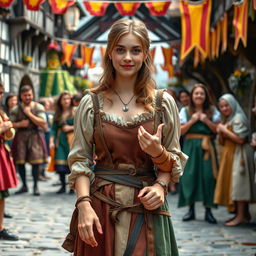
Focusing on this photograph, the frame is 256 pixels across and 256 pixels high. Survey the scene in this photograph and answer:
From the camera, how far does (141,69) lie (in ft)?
8.96

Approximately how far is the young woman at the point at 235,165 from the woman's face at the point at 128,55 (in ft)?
14.7

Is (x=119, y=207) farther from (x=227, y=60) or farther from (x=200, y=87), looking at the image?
(x=227, y=60)

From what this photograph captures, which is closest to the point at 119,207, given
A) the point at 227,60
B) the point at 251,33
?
the point at 251,33

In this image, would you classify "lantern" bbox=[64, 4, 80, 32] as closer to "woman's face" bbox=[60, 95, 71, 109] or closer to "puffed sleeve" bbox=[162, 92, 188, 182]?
"woman's face" bbox=[60, 95, 71, 109]

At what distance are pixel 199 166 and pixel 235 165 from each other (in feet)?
1.59

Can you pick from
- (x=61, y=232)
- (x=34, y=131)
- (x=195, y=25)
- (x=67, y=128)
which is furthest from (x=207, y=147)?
(x=195, y=25)

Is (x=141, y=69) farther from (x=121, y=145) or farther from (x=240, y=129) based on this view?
(x=240, y=129)

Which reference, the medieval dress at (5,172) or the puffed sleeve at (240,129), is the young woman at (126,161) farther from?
the puffed sleeve at (240,129)

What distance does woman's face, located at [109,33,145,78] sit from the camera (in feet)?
8.43

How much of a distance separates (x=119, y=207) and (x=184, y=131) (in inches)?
185

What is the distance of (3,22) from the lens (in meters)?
16.6

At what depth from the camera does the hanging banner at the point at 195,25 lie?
34.3ft

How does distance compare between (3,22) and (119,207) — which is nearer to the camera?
(119,207)

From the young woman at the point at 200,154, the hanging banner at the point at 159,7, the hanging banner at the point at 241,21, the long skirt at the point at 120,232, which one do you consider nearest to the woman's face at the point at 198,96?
the young woman at the point at 200,154
